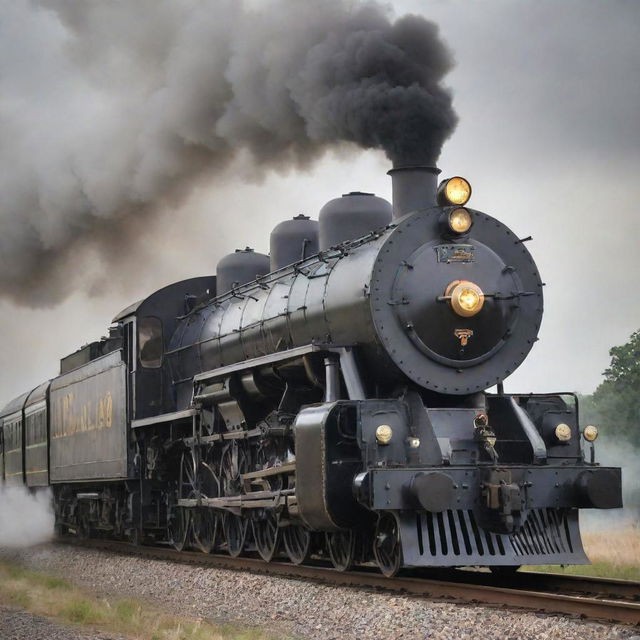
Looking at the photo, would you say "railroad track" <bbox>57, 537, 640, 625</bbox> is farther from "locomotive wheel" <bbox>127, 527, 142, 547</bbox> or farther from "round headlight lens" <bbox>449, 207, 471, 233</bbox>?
"locomotive wheel" <bbox>127, 527, 142, 547</bbox>

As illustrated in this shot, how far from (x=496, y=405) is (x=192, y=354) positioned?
232 inches

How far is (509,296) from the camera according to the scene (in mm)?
11367

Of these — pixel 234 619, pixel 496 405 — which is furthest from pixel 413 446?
pixel 234 619

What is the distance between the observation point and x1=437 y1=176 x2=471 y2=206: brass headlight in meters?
11.3

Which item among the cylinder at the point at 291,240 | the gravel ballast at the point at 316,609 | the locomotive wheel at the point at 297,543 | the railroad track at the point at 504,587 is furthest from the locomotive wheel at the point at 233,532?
the cylinder at the point at 291,240

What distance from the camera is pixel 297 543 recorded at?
1259cm

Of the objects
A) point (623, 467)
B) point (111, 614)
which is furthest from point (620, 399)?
point (111, 614)

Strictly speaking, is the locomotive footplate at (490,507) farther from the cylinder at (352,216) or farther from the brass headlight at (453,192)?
the cylinder at (352,216)

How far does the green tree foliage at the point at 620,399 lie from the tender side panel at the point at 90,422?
9.49m

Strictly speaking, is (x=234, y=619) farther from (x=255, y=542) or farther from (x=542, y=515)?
(x=255, y=542)

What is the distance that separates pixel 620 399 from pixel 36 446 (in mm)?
12231

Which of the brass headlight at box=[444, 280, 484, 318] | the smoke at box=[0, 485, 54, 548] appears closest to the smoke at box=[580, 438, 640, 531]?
the brass headlight at box=[444, 280, 484, 318]

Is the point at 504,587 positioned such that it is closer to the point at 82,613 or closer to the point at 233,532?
the point at 82,613

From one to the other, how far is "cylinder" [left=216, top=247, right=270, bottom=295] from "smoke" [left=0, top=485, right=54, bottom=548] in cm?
733
